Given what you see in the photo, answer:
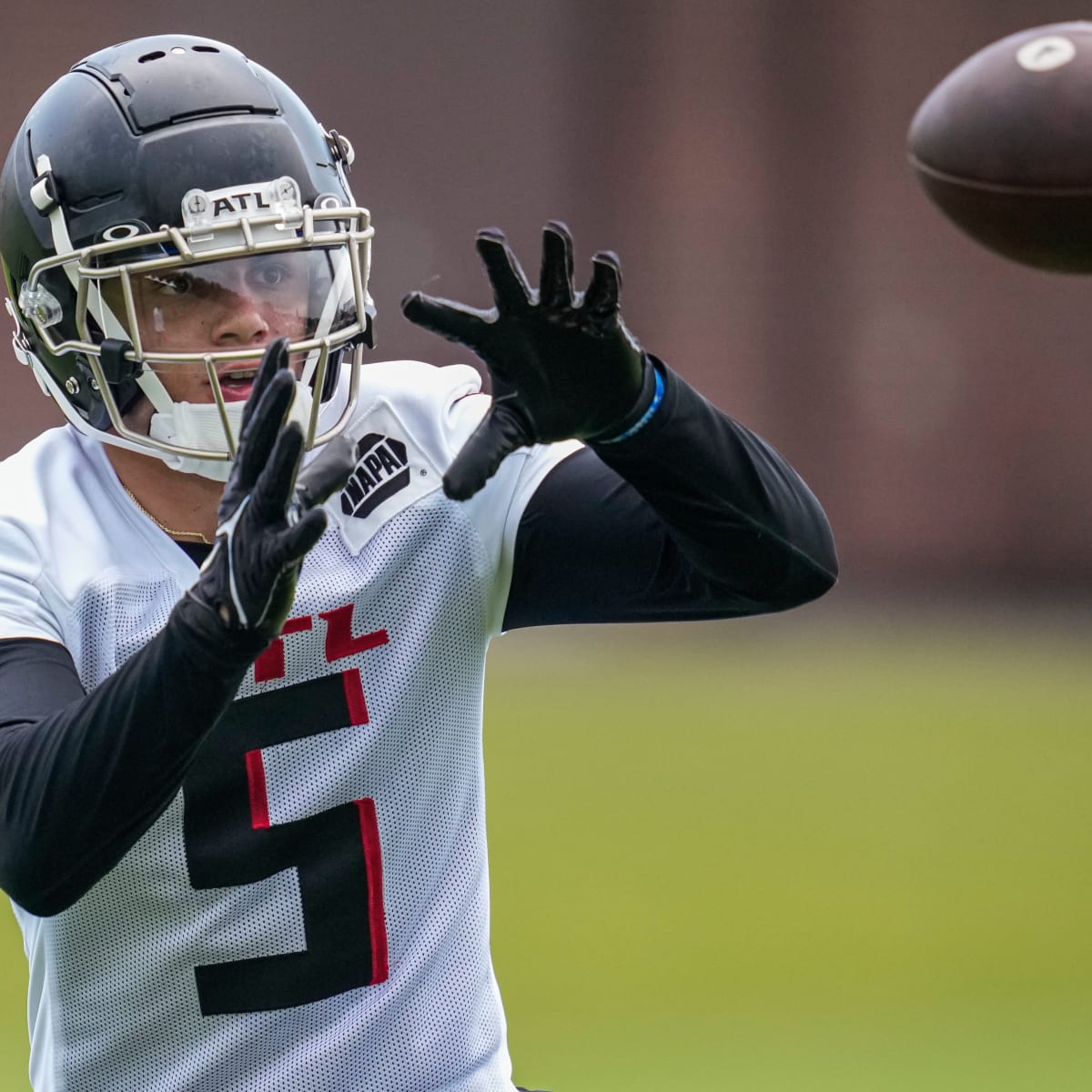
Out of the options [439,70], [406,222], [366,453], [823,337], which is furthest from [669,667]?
[366,453]

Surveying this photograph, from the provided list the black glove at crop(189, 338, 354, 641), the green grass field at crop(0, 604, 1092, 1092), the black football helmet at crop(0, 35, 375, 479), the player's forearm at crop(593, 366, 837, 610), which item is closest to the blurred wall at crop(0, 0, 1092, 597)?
the green grass field at crop(0, 604, 1092, 1092)

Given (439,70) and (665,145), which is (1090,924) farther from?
(439,70)

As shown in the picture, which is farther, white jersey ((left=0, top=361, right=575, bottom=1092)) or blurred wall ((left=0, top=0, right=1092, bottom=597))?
blurred wall ((left=0, top=0, right=1092, bottom=597))

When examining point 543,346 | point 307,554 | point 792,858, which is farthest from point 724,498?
point 792,858

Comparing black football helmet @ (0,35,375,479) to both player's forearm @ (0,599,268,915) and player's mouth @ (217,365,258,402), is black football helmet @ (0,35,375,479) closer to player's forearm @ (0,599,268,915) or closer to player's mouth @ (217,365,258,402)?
player's mouth @ (217,365,258,402)

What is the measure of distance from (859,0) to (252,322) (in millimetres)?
5653

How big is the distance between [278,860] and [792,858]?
2.75 m

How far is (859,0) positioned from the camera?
6.90 metres

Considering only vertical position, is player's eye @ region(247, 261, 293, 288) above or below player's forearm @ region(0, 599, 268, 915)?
above

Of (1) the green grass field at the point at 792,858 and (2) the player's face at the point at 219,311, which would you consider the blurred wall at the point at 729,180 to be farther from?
(2) the player's face at the point at 219,311

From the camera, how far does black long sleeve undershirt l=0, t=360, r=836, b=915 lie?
147cm

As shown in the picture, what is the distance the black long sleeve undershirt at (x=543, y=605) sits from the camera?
1.47m

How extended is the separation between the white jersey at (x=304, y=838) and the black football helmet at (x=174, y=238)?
13 cm

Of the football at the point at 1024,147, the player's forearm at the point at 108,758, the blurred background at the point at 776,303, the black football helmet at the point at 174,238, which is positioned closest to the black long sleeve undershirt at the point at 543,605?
the player's forearm at the point at 108,758
